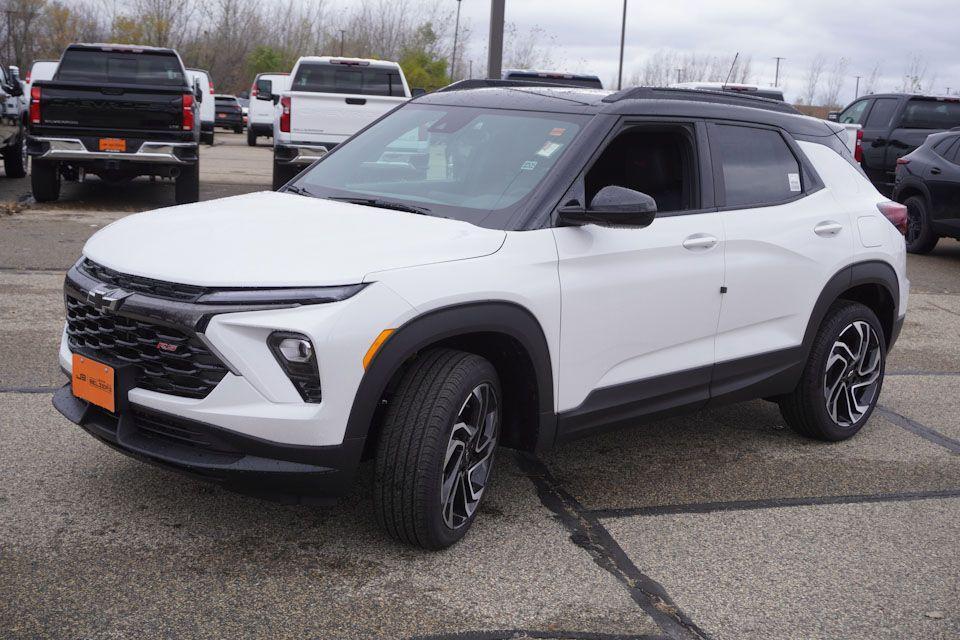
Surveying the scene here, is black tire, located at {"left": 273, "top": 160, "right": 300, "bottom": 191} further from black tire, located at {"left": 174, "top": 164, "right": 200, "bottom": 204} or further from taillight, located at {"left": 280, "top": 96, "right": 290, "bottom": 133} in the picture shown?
black tire, located at {"left": 174, "top": 164, "right": 200, "bottom": 204}

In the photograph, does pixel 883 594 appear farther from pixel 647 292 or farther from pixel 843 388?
pixel 843 388

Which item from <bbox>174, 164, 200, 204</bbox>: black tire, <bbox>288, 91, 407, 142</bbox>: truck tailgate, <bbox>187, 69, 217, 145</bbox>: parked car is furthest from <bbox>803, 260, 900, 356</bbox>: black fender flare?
<bbox>187, 69, 217, 145</bbox>: parked car

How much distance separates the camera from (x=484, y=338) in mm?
3879

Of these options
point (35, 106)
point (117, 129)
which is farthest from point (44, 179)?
point (117, 129)

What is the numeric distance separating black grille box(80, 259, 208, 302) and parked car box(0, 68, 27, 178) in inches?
484

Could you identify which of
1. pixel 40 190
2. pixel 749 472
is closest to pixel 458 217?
pixel 749 472

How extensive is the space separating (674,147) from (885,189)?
1345 centimetres

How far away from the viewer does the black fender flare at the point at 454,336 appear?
133 inches

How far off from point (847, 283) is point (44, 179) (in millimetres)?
11230

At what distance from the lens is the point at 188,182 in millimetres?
13047

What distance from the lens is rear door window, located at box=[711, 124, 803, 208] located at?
480cm

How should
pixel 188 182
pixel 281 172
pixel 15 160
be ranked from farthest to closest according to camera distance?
pixel 15 160
pixel 281 172
pixel 188 182

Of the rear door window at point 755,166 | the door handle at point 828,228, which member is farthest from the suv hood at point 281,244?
the door handle at point 828,228

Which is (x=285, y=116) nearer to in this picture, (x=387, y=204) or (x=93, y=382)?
(x=387, y=204)
